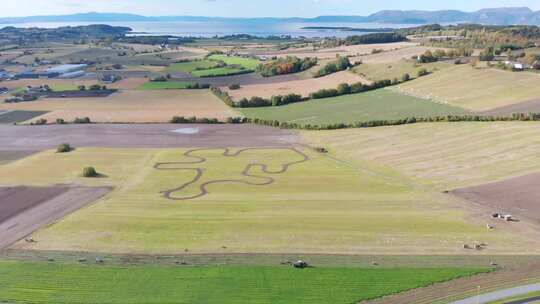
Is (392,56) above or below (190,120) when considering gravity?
above

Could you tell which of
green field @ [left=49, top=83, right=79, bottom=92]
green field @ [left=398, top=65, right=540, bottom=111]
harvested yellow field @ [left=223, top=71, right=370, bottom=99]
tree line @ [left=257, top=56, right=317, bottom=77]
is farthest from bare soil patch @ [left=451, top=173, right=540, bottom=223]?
green field @ [left=49, top=83, right=79, bottom=92]

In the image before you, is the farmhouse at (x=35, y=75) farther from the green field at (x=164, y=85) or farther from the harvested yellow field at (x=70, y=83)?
the green field at (x=164, y=85)

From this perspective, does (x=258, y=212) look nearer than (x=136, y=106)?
Yes

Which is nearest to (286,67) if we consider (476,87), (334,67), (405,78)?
(334,67)

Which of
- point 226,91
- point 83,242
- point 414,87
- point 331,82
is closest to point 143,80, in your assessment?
point 226,91

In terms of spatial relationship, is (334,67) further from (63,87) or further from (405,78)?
(63,87)

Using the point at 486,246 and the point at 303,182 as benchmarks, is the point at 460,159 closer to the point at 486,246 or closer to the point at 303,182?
the point at 303,182
